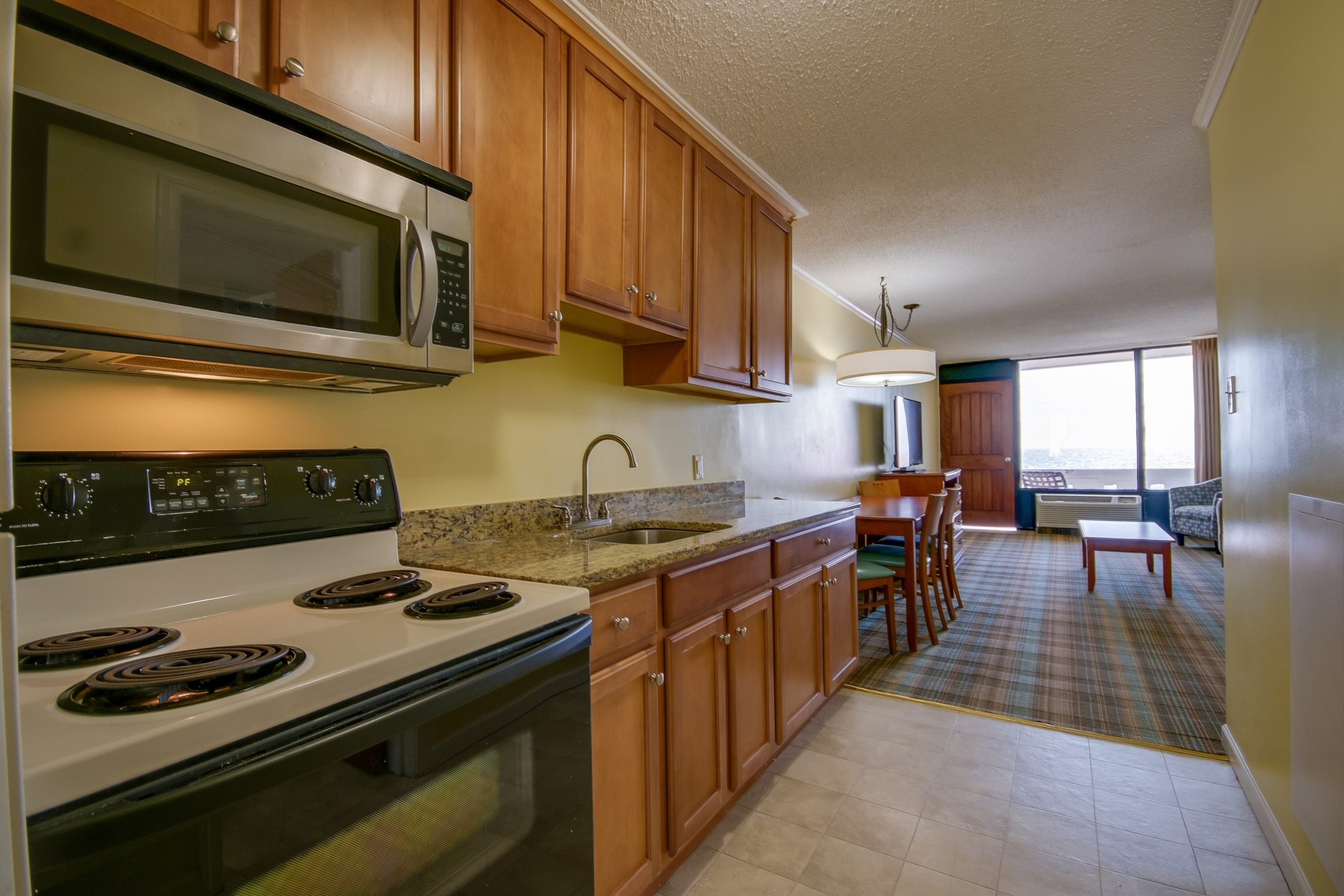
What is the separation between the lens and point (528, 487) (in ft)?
6.49

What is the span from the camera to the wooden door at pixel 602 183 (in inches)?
68.5

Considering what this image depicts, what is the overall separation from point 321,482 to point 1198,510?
8.12m

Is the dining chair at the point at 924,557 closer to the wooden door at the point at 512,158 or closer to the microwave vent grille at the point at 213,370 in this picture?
the wooden door at the point at 512,158

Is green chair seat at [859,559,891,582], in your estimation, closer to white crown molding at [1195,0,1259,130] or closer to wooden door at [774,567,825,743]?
wooden door at [774,567,825,743]

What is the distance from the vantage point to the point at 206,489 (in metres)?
1.10

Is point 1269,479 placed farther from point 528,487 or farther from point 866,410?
point 866,410

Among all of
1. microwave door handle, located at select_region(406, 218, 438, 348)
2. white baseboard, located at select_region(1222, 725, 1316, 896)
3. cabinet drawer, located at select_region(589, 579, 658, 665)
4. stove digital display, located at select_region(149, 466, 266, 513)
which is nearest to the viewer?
stove digital display, located at select_region(149, 466, 266, 513)

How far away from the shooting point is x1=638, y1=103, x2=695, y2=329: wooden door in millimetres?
2031

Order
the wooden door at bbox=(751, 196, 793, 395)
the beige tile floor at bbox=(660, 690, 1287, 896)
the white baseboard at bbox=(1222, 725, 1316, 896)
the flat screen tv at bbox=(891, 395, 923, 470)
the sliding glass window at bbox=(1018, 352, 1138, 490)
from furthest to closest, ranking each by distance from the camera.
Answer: the sliding glass window at bbox=(1018, 352, 1138, 490) → the flat screen tv at bbox=(891, 395, 923, 470) → the wooden door at bbox=(751, 196, 793, 395) → the beige tile floor at bbox=(660, 690, 1287, 896) → the white baseboard at bbox=(1222, 725, 1316, 896)

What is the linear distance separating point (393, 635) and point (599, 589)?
49 cm

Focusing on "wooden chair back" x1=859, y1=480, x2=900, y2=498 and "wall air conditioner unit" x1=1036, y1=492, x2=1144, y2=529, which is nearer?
"wooden chair back" x1=859, y1=480, x2=900, y2=498

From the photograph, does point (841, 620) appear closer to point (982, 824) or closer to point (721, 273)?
point (982, 824)

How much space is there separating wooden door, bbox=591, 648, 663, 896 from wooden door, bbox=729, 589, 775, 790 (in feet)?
1.28

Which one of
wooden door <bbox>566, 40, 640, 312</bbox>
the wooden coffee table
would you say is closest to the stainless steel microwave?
wooden door <bbox>566, 40, 640, 312</bbox>
